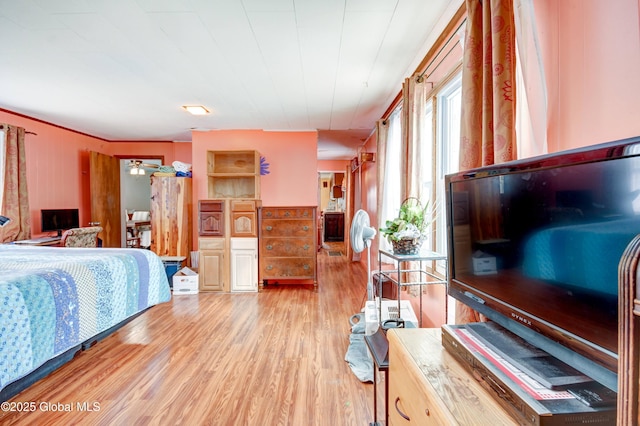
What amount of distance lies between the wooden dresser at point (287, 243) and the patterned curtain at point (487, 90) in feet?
9.63

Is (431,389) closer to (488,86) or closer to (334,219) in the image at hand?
(488,86)

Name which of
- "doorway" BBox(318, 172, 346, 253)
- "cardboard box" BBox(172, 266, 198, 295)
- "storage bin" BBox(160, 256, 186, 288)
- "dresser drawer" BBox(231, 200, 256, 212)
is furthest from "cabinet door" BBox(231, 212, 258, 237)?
"doorway" BBox(318, 172, 346, 253)

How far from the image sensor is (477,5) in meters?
1.36

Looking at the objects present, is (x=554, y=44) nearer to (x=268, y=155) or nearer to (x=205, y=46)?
(x=205, y=46)

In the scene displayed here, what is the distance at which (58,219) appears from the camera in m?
4.23

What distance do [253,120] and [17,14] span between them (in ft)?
8.16

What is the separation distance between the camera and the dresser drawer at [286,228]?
423cm

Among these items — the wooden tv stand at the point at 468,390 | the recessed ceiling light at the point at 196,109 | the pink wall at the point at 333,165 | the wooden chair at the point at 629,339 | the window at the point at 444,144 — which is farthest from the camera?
the pink wall at the point at 333,165

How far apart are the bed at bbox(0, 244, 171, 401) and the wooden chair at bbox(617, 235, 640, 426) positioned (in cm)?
221

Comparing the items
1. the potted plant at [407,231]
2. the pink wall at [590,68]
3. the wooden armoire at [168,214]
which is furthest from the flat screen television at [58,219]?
the pink wall at [590,68]

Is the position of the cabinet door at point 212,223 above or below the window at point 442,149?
below

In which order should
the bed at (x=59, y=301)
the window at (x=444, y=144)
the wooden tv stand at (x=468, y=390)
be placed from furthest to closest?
the window at (x=444, y=144) → the bed at (x=59, y=301) → the wooden tv stand at (x=468, y=390)

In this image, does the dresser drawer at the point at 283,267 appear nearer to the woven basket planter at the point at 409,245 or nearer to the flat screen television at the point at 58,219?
the woven basket planter at the point at 409,245

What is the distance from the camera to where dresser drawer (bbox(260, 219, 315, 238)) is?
423 cm
